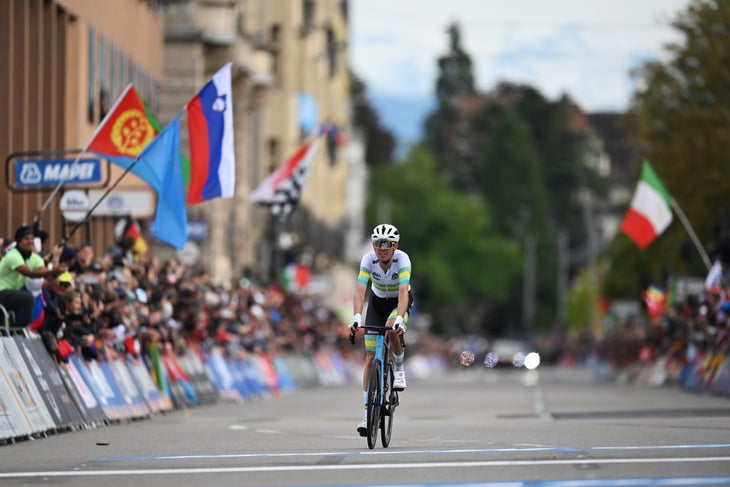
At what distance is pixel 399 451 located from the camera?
1758 centimetres

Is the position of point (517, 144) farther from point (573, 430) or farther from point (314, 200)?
point (573, 430)

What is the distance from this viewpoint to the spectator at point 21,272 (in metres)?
21.0

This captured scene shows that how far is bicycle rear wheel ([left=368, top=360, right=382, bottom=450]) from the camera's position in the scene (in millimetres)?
17781

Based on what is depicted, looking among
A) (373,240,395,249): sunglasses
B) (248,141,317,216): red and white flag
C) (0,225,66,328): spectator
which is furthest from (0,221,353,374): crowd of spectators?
(373,240,395,249): sunglasses

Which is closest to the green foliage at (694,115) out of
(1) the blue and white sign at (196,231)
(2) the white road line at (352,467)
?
(1) the blue and white sign at (196,231)

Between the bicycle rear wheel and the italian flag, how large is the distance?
72.5ft

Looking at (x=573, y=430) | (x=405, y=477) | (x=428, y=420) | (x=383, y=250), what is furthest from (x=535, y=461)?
(x=428, y=420)

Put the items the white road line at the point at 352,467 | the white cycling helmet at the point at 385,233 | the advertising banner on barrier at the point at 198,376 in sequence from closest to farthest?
the white road line at the point at 352,467
the white cycling helmet at the point at 385,233
the advertising banner on barrier at the point at 198,376

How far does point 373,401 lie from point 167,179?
9706 mm

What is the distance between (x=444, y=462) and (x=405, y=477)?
151cm

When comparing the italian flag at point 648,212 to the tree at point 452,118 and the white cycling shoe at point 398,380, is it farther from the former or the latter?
the tree at point 452,118

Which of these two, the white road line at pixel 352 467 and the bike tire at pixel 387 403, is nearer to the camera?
the white road line at pixel 352 467

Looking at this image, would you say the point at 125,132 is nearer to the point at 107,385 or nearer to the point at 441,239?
the point at 107,385

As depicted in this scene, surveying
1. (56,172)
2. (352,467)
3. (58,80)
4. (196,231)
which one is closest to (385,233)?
(352,467)
